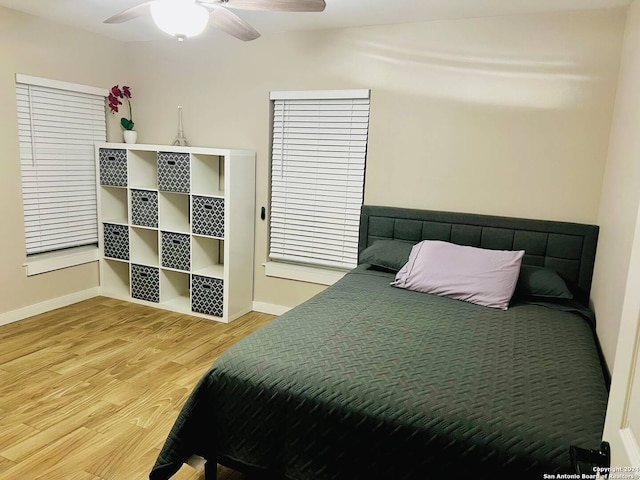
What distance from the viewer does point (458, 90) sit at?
10.7 ft

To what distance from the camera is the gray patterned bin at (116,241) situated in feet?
13.8

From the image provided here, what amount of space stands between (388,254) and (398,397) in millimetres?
1717

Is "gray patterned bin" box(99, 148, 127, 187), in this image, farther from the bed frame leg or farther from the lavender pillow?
the bed frame leg

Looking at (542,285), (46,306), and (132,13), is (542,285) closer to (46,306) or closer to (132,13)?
(132,13)

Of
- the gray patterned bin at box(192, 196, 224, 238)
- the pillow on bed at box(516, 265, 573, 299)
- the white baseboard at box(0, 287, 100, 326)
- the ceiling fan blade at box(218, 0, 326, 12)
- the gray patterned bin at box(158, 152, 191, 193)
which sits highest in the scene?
the ceiling fan blade at box(218, 0, 326, 12)

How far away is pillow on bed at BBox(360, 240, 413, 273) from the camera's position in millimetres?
3213

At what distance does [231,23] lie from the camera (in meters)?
2.58

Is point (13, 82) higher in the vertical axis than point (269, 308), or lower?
higher

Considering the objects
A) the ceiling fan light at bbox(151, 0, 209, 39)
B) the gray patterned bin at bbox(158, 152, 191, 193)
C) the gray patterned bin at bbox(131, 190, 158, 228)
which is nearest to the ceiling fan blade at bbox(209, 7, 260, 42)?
the ceiling fan light at bbox(151, 0, 209, 39)

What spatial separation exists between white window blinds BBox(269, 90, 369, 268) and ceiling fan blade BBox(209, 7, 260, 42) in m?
1.04

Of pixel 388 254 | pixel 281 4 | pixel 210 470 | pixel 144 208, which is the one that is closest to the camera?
pixel 210 470

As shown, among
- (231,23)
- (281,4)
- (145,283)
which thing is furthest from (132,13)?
(145,283)

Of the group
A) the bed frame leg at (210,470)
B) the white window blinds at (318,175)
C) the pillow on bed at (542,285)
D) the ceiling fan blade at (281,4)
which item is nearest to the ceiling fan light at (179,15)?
the ceiling fan blade at (281,4)

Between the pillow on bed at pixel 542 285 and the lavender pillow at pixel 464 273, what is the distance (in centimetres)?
12
